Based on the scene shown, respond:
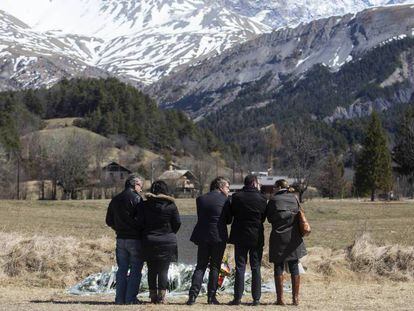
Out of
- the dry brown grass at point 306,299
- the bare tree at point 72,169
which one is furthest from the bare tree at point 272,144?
the dry brown grass at point 306,299

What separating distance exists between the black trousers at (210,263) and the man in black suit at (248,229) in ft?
0.92

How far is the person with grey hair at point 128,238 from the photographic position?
1276 centimetres

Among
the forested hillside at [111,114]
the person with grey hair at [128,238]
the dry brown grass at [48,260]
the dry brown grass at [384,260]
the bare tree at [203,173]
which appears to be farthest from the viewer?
the forested hillside at [111,114]

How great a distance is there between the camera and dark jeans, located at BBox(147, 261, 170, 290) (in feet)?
41.7

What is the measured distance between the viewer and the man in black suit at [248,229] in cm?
1262

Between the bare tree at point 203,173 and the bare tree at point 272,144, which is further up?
the bare tree at point 272,144

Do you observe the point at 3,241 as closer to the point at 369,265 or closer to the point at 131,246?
the point at 131,246

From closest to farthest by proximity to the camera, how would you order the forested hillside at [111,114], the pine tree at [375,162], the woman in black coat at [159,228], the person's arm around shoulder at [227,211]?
the woman in black coat at [159,228], the person's arm around shoulder at [227,211], the pine tree at [375,162], the forested hillside at [111,114]

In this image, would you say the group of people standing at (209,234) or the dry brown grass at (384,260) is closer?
the group of people standing at (209,234)

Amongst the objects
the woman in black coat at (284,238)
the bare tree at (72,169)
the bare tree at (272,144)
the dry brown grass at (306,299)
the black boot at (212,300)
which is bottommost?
the dry brown grass at (306,299)

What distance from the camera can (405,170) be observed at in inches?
3255

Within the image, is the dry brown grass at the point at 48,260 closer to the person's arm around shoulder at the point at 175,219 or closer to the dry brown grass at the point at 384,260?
the person's arm around shoulder at the point at 175,219

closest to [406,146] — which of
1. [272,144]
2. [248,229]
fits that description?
[248,229]

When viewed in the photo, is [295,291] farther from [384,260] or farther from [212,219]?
[384,260]
